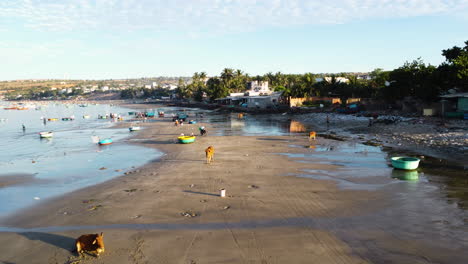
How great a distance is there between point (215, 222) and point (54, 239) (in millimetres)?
5934

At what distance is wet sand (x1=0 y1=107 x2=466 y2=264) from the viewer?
9945 millimetres

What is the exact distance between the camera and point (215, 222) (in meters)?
12.5

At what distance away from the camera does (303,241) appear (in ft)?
35.3

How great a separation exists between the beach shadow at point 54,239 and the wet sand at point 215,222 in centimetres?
4

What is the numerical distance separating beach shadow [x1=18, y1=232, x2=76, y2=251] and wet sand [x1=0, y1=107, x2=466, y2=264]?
0.13ft

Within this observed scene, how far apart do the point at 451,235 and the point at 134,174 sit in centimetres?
1758

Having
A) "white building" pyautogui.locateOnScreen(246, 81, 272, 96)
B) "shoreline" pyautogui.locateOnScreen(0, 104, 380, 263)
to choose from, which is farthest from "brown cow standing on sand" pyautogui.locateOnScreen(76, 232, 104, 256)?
"white building" pyautogui.locateOnScreen(246, 81, 272, 96)

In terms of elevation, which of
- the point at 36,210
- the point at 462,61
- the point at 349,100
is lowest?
the point at 36,210

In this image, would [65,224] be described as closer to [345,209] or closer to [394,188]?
[345,209]

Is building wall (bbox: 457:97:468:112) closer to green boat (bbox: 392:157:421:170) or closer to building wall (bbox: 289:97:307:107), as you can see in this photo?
green boat (bbox: 392:157:421:170)

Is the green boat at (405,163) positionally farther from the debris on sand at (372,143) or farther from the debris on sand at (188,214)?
the debris on sand at (188,214)

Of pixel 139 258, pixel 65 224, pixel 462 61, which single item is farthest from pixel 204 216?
pixel 462 61

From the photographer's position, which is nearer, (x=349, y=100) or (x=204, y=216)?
(x=204, y=216)

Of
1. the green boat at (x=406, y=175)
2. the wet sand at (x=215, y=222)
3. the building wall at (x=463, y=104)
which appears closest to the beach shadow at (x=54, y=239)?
the wet sand at (x=215, y=222)
